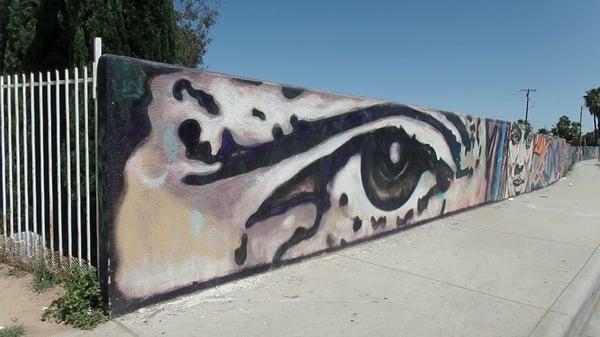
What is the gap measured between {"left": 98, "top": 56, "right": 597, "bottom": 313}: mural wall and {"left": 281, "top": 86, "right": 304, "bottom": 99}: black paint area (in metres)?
0.02

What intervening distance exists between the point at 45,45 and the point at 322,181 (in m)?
3.40

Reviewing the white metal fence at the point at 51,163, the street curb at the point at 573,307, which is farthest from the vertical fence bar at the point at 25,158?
the street curb at the point at 573,307

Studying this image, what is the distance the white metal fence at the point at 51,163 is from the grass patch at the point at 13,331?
0.75 metres

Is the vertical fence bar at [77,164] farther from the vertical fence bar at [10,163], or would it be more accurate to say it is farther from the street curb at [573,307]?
the street curb at [573,307]

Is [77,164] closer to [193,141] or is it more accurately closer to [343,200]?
[193,141]

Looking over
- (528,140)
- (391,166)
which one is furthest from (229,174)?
(528,140)

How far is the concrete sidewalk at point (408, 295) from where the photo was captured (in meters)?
3.89

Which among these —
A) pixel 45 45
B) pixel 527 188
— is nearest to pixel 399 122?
pixel 45 45

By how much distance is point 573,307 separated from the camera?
466cm

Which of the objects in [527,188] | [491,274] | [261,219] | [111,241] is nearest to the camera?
[111,241]

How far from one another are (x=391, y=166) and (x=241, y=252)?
128 inches

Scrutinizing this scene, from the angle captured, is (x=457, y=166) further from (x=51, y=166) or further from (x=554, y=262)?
(x=51, y=166)

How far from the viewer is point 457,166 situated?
9.65 m

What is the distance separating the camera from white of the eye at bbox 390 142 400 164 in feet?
24.1
